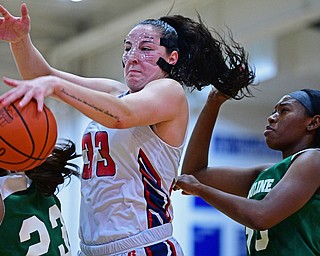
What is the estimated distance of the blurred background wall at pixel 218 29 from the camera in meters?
7.21

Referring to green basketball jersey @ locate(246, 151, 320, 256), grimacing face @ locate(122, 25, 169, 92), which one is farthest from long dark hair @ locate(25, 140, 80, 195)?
green basketball jersey @ locate(246, 151, 320, 256)

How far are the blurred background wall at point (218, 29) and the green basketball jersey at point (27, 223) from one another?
425cm

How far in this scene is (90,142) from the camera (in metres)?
2.84

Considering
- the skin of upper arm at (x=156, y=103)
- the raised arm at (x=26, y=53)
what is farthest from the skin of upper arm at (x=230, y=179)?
the skin of upper arm at (x=156, y=103)

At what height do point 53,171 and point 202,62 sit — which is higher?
point 202,62

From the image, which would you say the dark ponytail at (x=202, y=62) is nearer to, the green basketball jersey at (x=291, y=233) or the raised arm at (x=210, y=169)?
the raised arm at (x=210, y=169)

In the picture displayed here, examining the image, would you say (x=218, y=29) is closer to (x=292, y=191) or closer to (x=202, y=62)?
(x=202, y=62)

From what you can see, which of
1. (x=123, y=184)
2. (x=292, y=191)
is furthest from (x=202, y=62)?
(x=123, y=184)

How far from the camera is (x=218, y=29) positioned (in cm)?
733

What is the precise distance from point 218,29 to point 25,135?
5.35 metres

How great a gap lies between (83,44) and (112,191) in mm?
6421

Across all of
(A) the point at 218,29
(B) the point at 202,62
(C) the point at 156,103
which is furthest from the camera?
(A) the point at 218,29

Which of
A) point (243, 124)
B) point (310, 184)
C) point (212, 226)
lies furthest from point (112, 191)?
point (243, 124)

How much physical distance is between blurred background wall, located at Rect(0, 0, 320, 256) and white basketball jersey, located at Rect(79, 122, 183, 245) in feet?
14.0
